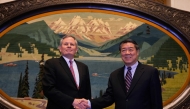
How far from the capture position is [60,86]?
186 cm

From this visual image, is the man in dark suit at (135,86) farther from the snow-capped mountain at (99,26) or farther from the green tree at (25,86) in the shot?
the green tree at (25,86)

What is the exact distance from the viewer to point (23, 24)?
278cm

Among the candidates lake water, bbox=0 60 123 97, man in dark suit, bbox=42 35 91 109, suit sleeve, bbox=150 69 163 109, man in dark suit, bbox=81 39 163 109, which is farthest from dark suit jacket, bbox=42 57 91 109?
lake water, bbox=0 60 123 97

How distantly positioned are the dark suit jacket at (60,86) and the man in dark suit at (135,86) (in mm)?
282

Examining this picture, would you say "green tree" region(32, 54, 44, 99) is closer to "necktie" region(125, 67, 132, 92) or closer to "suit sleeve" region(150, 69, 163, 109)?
"necktie" region(125, 67, 132, 92)

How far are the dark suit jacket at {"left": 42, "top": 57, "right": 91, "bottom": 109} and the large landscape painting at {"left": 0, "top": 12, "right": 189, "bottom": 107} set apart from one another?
0.77 meters

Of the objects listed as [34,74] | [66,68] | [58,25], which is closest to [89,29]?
[58,25]

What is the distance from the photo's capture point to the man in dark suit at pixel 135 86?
66.0 inches

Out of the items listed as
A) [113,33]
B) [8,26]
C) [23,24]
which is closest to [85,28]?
[113,33]

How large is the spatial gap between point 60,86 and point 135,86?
1.99 feet

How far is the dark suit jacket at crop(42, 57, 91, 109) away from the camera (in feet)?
5.85

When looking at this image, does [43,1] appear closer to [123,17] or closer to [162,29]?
[123,17]

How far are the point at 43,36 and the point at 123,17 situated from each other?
101cm

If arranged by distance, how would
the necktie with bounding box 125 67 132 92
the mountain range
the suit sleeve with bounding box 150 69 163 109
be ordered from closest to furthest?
the suit sleeve with bounding box 150 69 163 109 → the necktie with bounding box 125 67 132 92 → the mountain range
